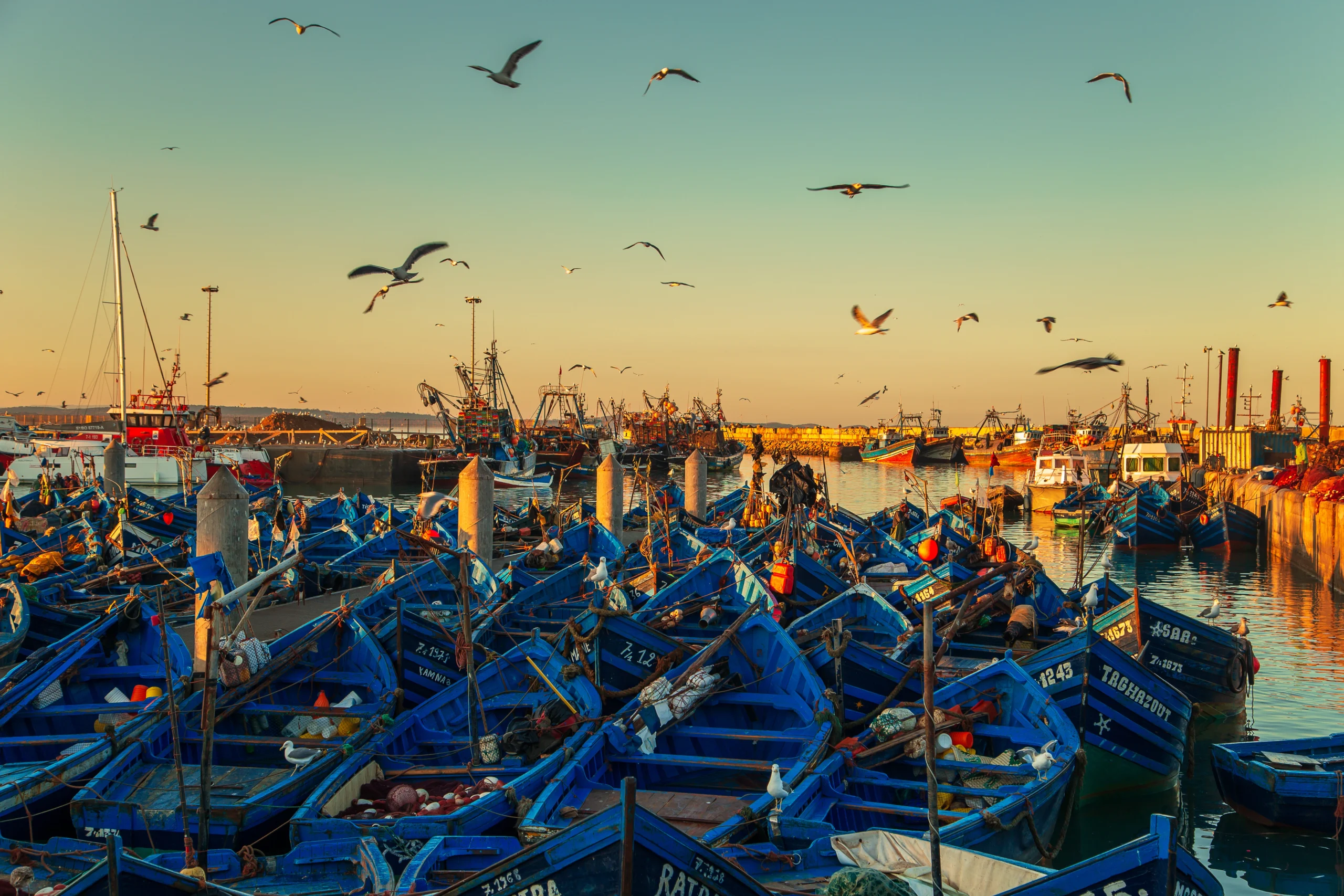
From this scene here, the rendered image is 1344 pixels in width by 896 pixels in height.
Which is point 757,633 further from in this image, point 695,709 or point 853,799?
point 853,799

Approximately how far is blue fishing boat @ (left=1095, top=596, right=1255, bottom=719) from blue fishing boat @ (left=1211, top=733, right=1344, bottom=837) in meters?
2.27

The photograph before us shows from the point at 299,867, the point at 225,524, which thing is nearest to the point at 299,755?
the point at 299,867

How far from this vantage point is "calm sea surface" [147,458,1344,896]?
11.3 m

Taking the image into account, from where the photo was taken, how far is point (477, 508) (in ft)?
73.6

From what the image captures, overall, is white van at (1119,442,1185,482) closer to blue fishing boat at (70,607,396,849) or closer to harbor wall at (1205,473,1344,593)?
harbor wall at (1205,473,1344,593)

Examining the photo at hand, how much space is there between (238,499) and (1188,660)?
15293 millimetres

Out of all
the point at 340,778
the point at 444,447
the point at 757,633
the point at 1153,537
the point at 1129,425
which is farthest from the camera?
the point at 444,447

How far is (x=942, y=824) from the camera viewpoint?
9.21 metres

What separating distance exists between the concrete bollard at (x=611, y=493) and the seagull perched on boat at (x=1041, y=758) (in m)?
19.5

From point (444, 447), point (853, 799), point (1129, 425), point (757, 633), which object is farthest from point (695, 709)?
point (444, 447)

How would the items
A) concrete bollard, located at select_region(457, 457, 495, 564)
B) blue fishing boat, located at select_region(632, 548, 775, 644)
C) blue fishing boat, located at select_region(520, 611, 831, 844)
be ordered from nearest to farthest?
blue fishing boat, located at select_region(520, 611, 831, 844)
blue fishing boat, located at select_region(632, 548, 775, 644)
concrete bollard, located at select_region(457, 457, 495, 564)

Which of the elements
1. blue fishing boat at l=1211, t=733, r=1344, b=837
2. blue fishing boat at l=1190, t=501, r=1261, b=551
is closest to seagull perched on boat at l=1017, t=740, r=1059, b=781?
blue fishing boat at l=1211, t=733, r=1344, b=837

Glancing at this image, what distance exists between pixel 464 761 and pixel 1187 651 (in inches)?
441

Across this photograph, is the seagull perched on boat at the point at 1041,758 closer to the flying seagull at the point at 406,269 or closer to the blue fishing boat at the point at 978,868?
the blue fishing boat at the point at 978,868
